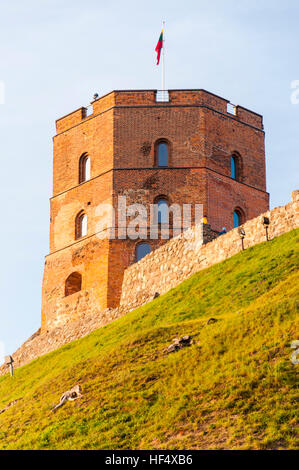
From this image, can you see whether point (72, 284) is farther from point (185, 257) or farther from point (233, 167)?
point (185, 257)

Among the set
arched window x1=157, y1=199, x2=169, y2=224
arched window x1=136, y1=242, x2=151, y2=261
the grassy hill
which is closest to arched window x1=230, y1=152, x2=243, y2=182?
arched window x1=157, y1=199, x2=169, y2=224

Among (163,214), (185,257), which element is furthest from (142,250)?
(185,257)

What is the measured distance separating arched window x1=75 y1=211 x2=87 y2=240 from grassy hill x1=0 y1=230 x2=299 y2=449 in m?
13.1

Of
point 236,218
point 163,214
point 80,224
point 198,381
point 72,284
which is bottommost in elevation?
point 198,381

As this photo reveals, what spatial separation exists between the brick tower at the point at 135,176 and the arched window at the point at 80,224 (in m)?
0.04

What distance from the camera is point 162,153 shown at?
3700cm

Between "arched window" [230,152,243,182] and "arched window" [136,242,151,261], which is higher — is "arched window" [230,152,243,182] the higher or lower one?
the higher one

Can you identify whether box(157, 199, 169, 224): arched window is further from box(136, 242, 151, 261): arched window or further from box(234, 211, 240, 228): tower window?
box(234, 211, 240, 228): tower window

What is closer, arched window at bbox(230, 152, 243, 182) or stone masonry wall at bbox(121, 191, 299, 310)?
stone masonry wall at bbox(121, 191, 299, 310)

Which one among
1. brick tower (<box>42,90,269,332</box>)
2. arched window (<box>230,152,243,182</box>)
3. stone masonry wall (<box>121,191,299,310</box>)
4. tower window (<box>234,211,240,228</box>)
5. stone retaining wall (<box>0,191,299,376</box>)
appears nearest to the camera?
stone masonry wall (<box>121,191,299,310</box>)

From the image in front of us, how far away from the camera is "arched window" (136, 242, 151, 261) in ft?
116

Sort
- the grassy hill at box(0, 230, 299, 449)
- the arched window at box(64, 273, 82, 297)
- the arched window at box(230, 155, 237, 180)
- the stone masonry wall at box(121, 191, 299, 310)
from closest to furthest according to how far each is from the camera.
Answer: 1. the grassy hill at box(0, 230, 299, 449)
2. the stone masonry wall at box(121, 191, 299, 310)
3. the arched window at box(64, 273, 82, 297)
4. the arched window at box(230, 155, 237, 180)

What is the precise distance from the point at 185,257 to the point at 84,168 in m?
11.2
